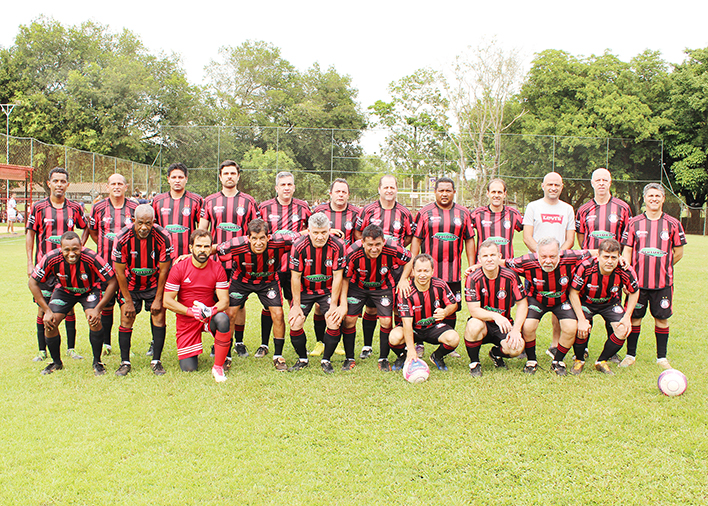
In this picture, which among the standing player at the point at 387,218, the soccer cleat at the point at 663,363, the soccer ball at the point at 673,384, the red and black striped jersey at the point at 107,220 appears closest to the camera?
the soccer ball at the point at 673,384

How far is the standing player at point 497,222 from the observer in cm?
512

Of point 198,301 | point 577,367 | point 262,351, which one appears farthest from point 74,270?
point 577,367

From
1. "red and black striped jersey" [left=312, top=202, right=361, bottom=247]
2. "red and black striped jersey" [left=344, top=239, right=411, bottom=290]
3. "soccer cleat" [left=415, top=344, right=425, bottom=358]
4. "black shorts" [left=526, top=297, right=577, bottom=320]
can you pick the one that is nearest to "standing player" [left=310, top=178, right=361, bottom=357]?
"red and black striped jersey" [left=312, top=202, right=361, bottom=247]

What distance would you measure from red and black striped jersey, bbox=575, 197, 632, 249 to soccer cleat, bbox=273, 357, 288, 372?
309 cm

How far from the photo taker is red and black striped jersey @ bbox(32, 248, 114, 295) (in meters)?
4.33

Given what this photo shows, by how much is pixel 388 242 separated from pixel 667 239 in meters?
2.49

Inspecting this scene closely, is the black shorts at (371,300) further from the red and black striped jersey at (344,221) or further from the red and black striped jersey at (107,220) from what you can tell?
the red and black striped jersey at (107,220)

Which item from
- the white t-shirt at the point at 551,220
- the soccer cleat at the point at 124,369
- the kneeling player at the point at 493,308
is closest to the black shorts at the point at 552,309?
the kneeling player at the point at 493,308

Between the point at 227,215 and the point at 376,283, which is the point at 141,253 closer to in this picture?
the point at 227,215

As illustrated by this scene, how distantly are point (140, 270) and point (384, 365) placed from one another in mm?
2205

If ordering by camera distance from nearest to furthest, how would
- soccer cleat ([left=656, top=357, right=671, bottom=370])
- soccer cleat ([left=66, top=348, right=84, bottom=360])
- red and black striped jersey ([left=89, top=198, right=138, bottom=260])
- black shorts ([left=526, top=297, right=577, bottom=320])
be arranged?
black shorts ([left=526, top=297, right=577, bottom=320]) → soccer cleat ([left=656, top=357, right=671, bottom=370]) → soccer cleat ([left=66, top=348, right=84, bottom=360]) → red and black striped jersey ([left=89, top=198, right=138, bottom=260])

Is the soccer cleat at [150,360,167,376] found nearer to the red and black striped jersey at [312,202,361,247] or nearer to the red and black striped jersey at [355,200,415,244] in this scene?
the red and black striped jersey at [312,202,361,247]

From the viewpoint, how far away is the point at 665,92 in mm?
26297

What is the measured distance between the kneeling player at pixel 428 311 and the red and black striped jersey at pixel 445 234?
496 mm
